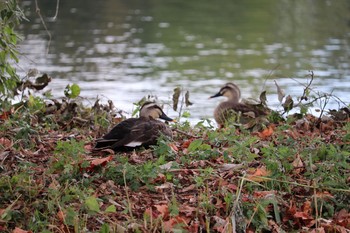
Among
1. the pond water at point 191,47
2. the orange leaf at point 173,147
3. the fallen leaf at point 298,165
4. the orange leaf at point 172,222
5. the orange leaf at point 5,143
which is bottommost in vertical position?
the orange leaf at point 172,222

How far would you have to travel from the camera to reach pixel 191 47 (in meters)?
26.6

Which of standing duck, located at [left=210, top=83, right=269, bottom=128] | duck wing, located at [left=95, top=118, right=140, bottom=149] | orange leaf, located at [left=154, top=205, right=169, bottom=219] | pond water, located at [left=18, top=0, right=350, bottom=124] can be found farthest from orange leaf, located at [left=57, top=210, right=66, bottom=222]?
pond water, located at [left=18, top=0, right=350, bottom=124]

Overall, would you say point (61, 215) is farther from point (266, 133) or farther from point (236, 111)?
point (236, 111)

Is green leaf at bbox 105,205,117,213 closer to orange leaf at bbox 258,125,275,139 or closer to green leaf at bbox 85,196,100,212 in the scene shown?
green leaf at bbox 85,196,100,212

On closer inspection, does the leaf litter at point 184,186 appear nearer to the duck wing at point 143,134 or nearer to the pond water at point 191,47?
the duck wing at point 143,134

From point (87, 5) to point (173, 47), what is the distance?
1093cm

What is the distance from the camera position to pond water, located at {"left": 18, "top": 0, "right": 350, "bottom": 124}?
1989cm

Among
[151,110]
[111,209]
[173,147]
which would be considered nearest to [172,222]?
[111,209]

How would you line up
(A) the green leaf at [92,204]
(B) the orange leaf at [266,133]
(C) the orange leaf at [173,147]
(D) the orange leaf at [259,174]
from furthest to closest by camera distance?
1. (B) the orange leaf at [266,133]
2. (C) the orange leaf at [173,147]
3. (D) the orange leaf at [259,174]
4. (A) the green leaf at [92,204]

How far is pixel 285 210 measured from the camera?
5.37 meters

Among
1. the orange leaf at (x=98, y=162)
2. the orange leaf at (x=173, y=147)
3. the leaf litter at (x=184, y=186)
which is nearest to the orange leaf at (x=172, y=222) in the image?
the leaf litter at (x=184, y=186)

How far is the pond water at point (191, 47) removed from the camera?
1989 cm

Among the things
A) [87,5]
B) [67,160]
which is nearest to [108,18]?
[87,5]

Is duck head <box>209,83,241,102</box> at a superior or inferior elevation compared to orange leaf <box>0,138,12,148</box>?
superior
